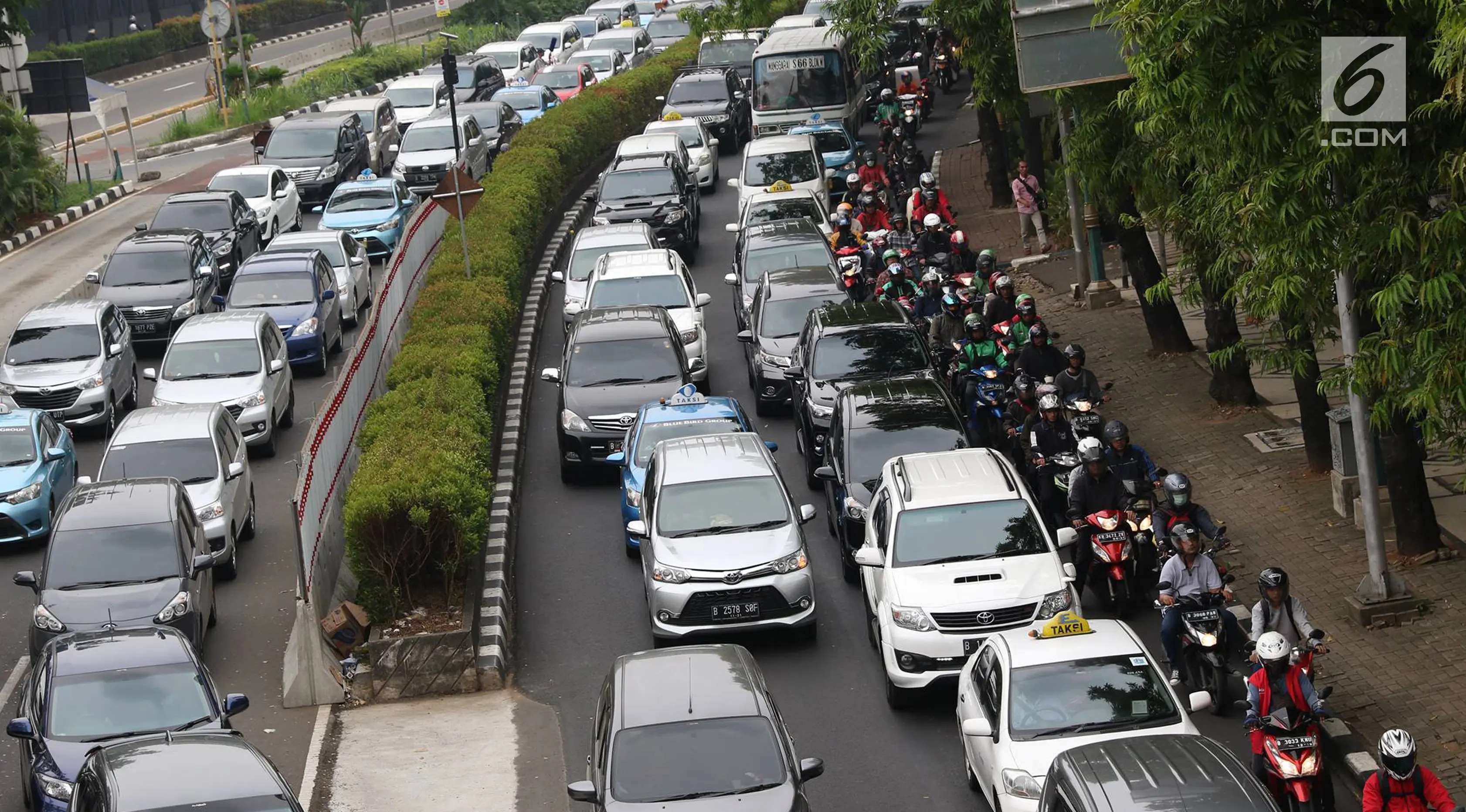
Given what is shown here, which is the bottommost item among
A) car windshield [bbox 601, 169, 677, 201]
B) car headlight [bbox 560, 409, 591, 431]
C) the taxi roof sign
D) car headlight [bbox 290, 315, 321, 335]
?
car headlight [bbox 560, 409, 591, 431]

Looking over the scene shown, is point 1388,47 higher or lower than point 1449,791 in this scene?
higher

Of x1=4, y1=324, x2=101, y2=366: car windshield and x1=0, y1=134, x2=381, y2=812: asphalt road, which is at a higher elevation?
x1=4, y1=324, x2=101, y2=366: car windshield

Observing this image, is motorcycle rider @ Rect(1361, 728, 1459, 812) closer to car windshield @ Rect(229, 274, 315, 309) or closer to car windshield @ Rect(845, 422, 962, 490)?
→ car windshield @ Rect(845, 422, 962, 490)

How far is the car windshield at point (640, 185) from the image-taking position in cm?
3297

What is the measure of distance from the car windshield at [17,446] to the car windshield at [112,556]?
3.78 meters

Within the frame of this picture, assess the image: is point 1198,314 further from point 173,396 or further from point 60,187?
point 60,187

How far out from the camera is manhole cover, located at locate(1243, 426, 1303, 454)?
19.5 m

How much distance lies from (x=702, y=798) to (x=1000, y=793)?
204 centimetres

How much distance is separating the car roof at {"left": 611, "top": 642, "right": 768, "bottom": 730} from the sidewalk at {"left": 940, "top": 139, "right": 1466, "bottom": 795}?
4612 millimetres

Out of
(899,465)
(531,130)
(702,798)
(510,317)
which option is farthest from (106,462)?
(531,130)

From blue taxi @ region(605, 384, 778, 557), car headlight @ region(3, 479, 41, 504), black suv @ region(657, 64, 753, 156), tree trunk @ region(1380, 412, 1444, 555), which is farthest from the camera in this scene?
black suv @ region(657, 64, 753, 156)

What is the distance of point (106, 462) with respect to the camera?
66.6 ft

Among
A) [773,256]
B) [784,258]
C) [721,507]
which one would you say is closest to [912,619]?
[721,507]

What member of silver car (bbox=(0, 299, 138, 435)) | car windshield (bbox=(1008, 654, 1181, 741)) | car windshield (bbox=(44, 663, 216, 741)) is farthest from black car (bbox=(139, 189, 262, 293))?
car windshield (bbox=(1008, 654, 1181, 741))
